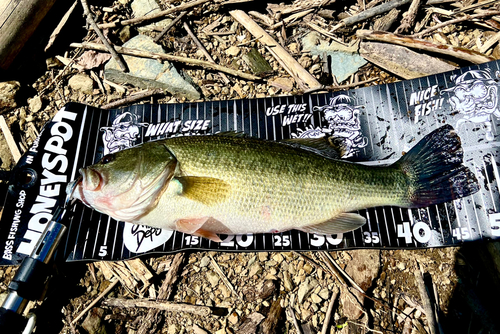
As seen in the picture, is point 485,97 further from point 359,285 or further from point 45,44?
point 45,44

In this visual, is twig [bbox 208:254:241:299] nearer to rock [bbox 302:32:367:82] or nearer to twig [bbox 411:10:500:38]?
rock [bbox 302:32:367:82]

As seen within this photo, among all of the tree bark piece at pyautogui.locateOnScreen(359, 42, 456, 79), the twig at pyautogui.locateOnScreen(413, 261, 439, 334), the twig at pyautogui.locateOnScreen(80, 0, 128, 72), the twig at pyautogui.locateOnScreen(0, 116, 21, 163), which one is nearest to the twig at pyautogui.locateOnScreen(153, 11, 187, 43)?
the twig at pyautogui.locateOnScreen(80, 0, 128, 72)

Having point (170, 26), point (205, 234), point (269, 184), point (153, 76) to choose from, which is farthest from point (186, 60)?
point (205, 234)

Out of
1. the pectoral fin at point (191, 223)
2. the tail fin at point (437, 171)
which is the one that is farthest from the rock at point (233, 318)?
the tail fin at point (437, 171)

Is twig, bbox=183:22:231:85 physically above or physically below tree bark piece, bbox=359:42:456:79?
above

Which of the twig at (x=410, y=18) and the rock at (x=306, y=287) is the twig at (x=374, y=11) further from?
the rock at (x=306, y=287)

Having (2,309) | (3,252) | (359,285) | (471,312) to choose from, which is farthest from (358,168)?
(3,252)

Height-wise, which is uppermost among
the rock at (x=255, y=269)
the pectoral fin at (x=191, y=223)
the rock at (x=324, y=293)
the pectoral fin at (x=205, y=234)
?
the pectoral fin at (x=191, y=223)

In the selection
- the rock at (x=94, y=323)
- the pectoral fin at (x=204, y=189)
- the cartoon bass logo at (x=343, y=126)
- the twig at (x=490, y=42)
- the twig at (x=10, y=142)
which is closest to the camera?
the pectoral fin at (x=204, y=189)
